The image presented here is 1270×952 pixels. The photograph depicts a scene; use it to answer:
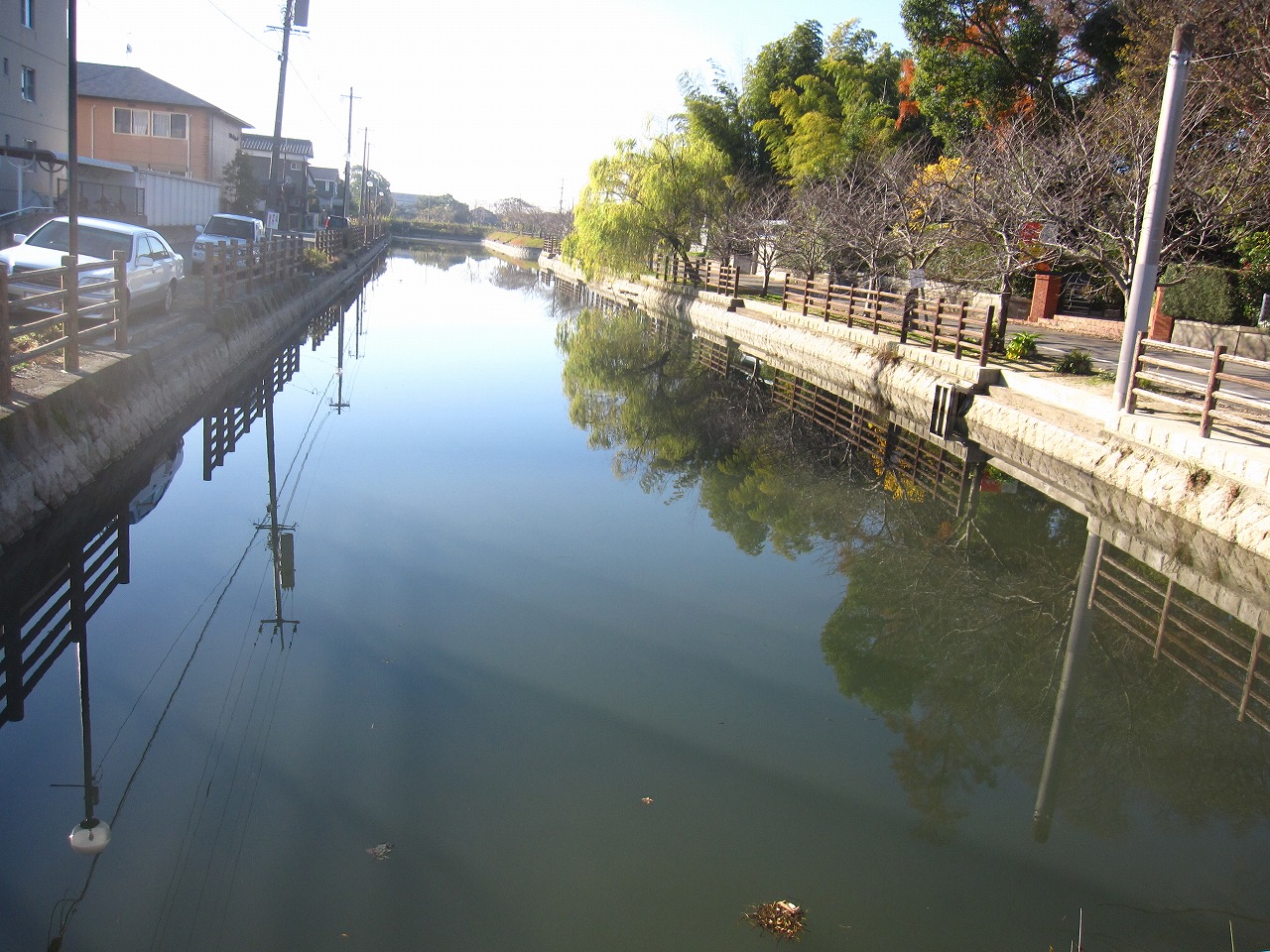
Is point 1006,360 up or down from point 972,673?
up

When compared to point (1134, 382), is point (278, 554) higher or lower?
lower

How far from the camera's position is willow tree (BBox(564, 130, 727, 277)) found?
1453 inches

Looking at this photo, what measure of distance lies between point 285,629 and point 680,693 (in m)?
2.82

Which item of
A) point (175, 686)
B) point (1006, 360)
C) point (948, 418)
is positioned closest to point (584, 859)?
point (175, 686)

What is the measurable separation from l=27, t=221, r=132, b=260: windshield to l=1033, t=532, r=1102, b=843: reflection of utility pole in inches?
513

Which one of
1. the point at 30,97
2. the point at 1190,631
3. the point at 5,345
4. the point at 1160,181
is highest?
the point at 30,97

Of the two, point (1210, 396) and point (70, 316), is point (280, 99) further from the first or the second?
point (1210, 396)

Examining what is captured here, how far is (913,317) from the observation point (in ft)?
70.8

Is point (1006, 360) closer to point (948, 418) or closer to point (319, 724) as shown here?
point (948, 418)

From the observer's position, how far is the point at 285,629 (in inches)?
289

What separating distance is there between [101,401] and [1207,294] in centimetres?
2074

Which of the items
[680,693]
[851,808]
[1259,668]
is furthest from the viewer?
[1259,668]

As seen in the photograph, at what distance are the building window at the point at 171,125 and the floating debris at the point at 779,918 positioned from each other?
51.9 metres

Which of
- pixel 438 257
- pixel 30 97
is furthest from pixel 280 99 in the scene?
pixel 438 257
